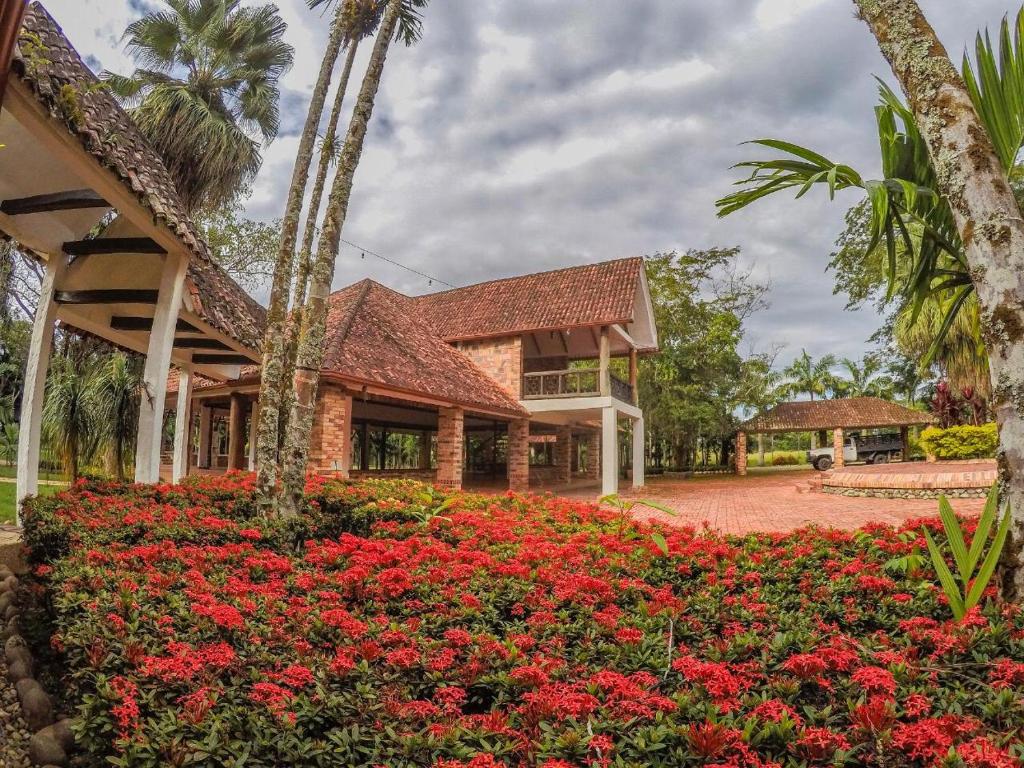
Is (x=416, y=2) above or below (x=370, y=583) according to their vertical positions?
above

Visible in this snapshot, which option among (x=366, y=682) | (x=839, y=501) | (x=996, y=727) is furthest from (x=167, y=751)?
(x=839, y=501)

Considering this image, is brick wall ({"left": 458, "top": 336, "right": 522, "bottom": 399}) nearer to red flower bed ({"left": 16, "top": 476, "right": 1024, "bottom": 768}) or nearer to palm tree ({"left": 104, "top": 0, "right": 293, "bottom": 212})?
palm tree ({"left": 104, "top": 0, "right": 293, "bottom": 212})

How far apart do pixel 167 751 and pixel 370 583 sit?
145cm

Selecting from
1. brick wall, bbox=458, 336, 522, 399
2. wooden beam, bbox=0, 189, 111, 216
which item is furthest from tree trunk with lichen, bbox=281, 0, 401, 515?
brick wall, bbox=458, 336, 522, 399

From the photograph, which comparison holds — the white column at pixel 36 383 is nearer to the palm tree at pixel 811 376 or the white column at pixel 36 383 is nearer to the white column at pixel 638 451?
the white column at pixel 638 451

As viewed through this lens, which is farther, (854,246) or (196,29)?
(854,246)

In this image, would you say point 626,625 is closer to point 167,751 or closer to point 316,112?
point 167,751

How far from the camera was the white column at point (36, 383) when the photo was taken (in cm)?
656

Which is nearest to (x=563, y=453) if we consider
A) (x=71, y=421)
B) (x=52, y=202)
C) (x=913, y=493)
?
(x=913, y=493)

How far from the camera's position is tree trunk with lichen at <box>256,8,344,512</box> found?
5.20m

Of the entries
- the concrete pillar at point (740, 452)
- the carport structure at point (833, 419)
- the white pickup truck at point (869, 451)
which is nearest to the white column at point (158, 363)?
the carport structure at point (833, 419)

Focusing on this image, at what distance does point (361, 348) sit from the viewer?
11.7 m

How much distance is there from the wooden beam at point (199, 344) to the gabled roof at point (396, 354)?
1.68m

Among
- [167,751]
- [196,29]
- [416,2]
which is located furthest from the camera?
[196,29]
